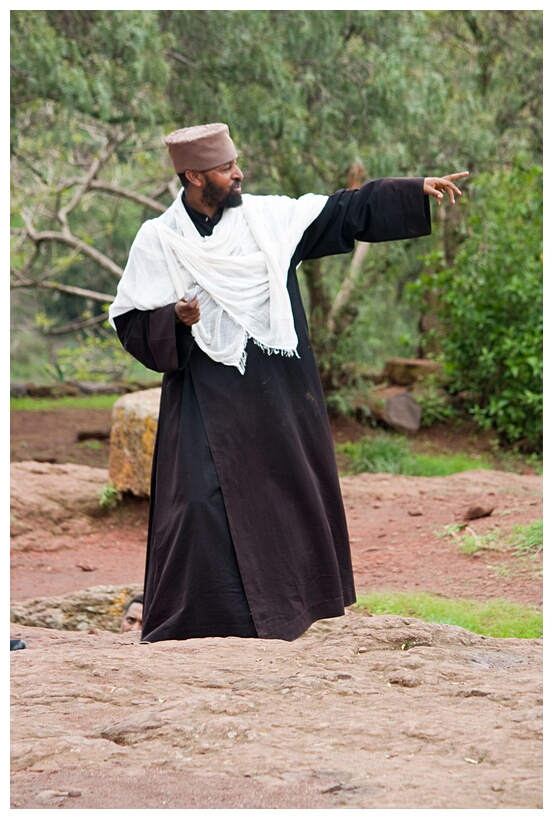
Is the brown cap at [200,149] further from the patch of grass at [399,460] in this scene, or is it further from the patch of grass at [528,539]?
the patch of grass at [399,460]

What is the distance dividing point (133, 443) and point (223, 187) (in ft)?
13.2

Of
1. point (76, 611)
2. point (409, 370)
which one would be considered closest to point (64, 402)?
point (409, 370)

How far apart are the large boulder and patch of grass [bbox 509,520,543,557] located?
2831 mm

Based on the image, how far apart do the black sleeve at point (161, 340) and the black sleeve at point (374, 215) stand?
0.64 meters

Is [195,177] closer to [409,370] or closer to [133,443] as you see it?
[133,443]

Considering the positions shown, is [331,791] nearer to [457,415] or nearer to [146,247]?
[146,247]

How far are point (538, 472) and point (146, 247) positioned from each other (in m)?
6.89

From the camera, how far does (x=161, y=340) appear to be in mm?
3729

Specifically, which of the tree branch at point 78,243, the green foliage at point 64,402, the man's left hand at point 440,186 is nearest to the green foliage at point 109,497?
the tree branch at point 78,243

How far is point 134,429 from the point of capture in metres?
7.65

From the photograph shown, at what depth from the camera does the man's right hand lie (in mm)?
3615

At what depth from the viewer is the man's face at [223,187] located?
3918 millimetres

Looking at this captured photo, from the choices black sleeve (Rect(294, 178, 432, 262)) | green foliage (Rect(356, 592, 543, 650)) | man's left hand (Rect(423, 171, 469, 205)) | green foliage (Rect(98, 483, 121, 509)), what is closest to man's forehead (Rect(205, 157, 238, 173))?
black sleeve (Rect(294, 178, 432, 262))

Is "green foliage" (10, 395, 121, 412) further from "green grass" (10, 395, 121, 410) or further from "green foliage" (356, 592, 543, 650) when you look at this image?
"green foliage" (356, 592, 543, 650)
